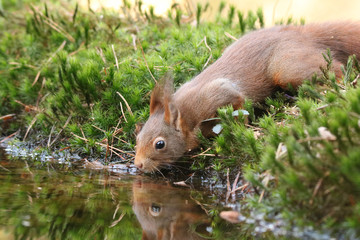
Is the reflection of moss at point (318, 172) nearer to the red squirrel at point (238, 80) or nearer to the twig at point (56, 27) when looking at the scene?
the red squirrel at point (238, 80)

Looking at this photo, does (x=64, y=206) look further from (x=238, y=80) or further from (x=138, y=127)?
(x=238, y=80)

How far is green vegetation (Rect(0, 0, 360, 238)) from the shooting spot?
3.12 meters

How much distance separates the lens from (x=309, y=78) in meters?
5.10

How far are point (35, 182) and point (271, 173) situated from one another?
7.52 ft

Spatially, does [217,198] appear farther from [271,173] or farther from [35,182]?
[35,182]

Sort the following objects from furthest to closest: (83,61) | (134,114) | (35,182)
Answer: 1. (83,61)
2. (134,114)
3. (35,182)

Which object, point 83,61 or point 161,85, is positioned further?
point 83,61

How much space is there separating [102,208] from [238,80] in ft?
7.84

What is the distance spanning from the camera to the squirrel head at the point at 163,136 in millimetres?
5059

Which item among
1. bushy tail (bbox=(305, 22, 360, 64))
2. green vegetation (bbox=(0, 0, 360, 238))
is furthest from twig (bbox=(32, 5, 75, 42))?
bushy tail (bbox=(305, 22, 360, 64))

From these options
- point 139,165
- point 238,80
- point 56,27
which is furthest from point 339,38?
point 56,27

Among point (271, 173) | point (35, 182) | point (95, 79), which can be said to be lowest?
point (271, 173)

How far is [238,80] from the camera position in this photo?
5422 mm

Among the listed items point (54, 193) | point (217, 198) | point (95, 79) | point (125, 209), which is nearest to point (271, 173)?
point (217, 198)
